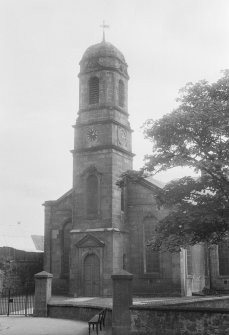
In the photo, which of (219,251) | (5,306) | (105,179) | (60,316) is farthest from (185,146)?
(219,251)

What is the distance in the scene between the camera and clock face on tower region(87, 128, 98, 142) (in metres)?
31.4

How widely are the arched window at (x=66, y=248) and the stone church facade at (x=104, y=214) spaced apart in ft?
0.25

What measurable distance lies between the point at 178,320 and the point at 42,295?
9067 millimetres

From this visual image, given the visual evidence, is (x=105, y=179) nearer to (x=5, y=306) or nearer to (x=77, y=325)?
(x=5, y=306)

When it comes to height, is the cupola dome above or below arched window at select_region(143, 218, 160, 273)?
above

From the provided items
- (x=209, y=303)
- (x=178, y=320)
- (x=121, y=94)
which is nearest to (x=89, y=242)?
(x=209, y=303)

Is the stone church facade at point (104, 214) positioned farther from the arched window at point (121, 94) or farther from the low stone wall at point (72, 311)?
the low stone wall at point (72, 311)

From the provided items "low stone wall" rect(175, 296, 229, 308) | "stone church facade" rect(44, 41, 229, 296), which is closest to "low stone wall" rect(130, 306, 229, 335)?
"low stone wall" rect(175, 296, 229, 308)

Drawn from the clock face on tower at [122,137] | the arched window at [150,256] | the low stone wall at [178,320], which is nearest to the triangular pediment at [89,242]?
the arched window at [150,256]

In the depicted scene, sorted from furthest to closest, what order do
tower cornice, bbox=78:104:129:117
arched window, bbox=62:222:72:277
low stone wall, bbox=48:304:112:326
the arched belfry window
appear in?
arched window, bbox=62:222:72:277 < the arched belfry window < tower cornice, bbox=78:104:129:117 < low stone wall, bbox=48:304:112:326

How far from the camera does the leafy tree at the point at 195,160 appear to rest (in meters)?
16.5

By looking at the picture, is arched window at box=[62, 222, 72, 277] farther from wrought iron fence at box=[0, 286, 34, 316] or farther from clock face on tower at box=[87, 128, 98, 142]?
clock face on tower at box=[87, 128, 98, 142]

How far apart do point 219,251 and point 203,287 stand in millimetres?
3160

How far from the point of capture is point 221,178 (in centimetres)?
1706
